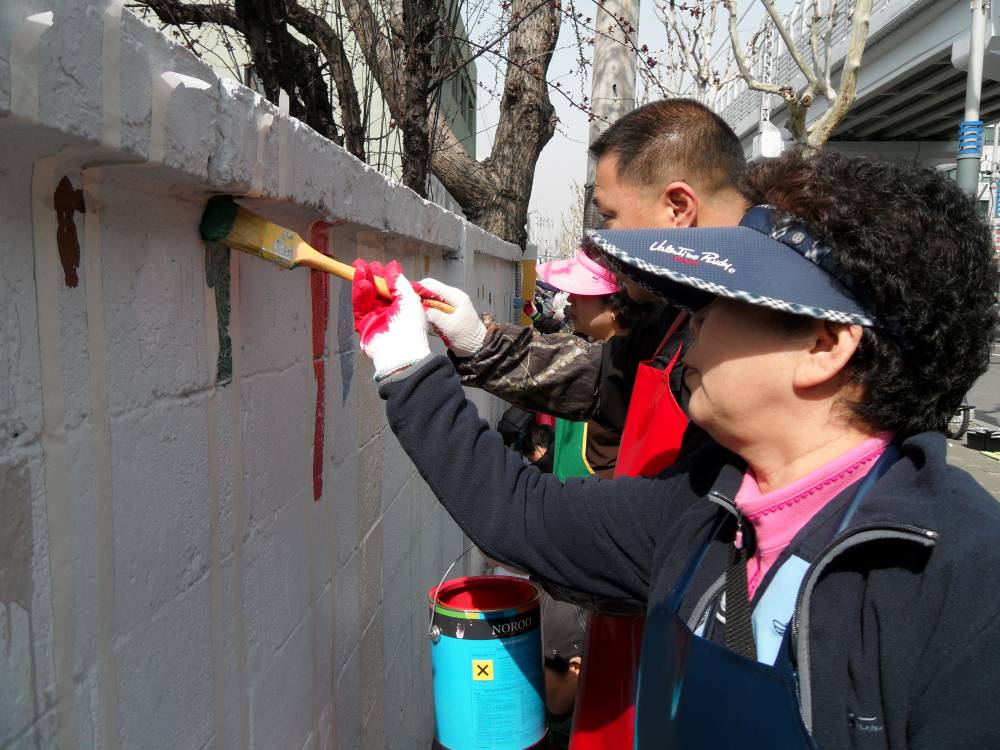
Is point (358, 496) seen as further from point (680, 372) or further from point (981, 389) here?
point (981, 389)

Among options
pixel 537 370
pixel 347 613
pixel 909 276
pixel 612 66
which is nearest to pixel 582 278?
pixel 537 370

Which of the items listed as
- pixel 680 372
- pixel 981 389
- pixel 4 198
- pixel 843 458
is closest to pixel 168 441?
pixel 4 198

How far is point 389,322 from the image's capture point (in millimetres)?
1697

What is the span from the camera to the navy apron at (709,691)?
1.16m

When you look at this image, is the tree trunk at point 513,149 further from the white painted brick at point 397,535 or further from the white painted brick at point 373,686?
the white painted brick at point 373,686

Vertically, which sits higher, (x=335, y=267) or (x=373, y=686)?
(x=335, y=267)

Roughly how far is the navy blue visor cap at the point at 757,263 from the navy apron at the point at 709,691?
265 millimetres

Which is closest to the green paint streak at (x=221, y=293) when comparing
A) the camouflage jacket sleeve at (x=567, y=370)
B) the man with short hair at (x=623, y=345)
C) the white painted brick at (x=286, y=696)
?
the white painted brick at (x=286, y=696)

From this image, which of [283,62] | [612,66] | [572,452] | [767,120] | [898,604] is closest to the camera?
[898,604]

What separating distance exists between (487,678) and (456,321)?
35.6 inches

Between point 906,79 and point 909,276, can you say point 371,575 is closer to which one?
point 909,276

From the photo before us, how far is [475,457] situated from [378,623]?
1.11m

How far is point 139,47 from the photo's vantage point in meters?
0.96

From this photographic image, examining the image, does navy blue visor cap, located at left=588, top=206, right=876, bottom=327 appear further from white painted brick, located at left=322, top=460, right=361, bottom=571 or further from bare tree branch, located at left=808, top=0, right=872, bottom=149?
bare tree branch, located at left=808, top=0, right=872, bottom=149
